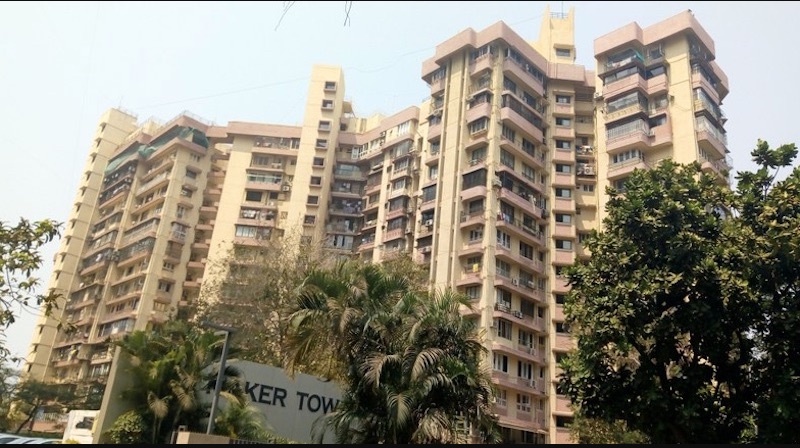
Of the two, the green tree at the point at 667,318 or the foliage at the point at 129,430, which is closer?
the green tree at the point at 667,318

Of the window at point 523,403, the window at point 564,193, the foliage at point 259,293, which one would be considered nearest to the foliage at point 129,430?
the foliage at point 259,293

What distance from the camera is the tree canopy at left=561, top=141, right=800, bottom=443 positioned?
1560 cm

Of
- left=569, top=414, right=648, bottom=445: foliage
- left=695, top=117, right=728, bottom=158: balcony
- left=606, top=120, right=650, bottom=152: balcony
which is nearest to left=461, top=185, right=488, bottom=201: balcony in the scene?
left=606, top=120, right=650, bottom=152: balcony

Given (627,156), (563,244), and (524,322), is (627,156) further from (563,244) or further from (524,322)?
(524,322)

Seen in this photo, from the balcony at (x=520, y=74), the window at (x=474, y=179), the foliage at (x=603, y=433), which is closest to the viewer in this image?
the foliage at (x=603, y=433)

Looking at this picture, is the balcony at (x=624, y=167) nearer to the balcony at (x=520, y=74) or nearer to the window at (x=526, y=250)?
the window at (x=526, y=250)

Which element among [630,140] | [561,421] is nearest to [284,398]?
[561,421]

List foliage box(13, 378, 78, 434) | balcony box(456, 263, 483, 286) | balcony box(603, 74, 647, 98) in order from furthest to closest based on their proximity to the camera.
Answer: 1. foliage box(13, 378, 78, 434)
2. balcony box(603, 74, 647, 98)
3. balcony box(456, 263, 483, 286)

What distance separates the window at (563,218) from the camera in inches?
1976

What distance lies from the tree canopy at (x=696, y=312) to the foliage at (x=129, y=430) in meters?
13.1

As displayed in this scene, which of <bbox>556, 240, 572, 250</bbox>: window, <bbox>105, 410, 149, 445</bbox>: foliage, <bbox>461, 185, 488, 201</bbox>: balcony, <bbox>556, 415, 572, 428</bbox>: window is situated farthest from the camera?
<bbox>556, 240, 572, 250</bbox>: window

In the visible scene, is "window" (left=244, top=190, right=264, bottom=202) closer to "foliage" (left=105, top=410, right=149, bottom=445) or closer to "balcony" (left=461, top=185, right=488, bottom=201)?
"balcony" (left=461, top=185, right=488, bottom=201)

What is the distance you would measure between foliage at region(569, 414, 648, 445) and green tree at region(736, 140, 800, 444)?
12025 mm

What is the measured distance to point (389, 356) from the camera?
48.3 ft
